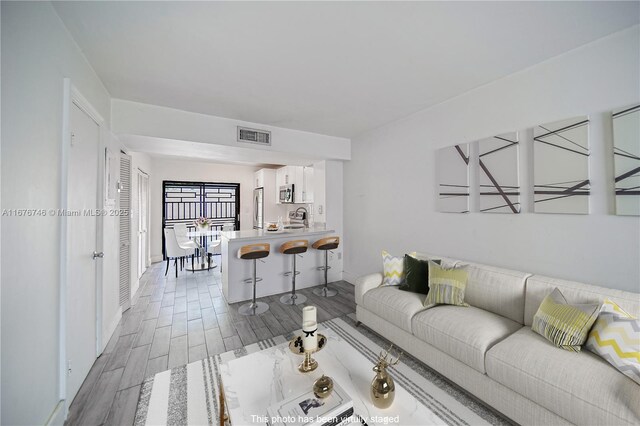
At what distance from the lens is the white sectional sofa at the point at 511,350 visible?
4.21 ft

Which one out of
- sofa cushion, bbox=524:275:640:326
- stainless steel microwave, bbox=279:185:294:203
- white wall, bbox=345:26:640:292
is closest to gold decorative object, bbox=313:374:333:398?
sofa cushion, bbox=524:275:640:326

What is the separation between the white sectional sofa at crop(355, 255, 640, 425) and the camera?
1.28 metres

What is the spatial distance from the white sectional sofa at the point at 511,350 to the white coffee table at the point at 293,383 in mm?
693

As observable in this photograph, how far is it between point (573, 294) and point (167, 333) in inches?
146

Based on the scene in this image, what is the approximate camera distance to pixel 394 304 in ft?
7.80

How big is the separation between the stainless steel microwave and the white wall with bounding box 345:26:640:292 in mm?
2441

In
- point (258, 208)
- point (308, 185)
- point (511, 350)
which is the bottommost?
point (511, 350)

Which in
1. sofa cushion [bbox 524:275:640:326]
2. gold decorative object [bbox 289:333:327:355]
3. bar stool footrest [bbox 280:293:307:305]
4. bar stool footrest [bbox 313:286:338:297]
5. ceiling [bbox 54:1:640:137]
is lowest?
bar stool footrest [bbox 280:293:307:305]

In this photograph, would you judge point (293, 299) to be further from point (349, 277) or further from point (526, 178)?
point (526, 178)

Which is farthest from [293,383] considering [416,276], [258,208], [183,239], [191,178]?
[191,178]

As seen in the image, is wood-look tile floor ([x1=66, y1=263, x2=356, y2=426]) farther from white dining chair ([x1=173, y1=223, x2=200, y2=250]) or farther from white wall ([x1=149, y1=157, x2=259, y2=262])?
white wall ([x1=149, y1=157, x2=259, y2=262])

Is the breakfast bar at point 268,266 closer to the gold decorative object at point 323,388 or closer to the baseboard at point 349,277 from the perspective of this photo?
the baseboard at point 349,277

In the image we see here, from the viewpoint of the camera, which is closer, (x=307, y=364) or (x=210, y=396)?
(x=307, y=364)

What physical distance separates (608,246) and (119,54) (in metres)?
4.07
